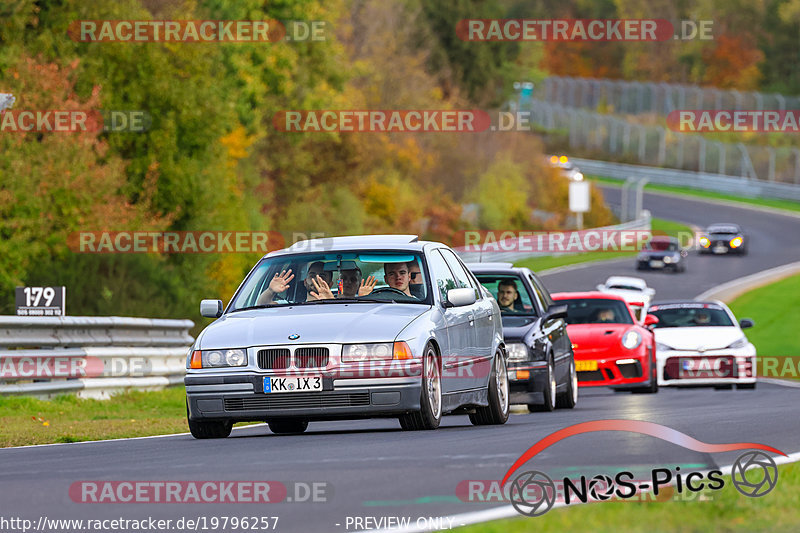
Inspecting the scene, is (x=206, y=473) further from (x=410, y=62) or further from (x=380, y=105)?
(x=410, y=62)

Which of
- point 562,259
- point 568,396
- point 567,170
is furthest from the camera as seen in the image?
point 567,170

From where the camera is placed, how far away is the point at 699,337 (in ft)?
79.9

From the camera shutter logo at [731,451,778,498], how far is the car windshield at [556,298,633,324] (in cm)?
1274

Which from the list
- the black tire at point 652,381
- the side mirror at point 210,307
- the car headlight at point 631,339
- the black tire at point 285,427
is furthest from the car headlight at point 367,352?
the black tire at point 652,381

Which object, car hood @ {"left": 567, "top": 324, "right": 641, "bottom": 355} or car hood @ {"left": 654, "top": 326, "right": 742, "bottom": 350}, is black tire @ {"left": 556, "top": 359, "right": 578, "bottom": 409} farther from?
car hood @ {"left": 654, "top": 326, "right": 742, "bottom": 350}

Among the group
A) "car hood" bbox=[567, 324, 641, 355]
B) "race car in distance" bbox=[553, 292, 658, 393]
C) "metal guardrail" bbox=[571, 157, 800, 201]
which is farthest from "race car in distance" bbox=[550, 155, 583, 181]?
"car hood" bbox=[567, 324, 641, 355]

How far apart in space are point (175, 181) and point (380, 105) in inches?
1479

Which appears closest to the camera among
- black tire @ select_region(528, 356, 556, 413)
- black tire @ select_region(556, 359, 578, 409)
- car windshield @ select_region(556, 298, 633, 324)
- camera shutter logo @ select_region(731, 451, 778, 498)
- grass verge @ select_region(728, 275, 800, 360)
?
camera shutter logo @ select_region(731, 451, 778, 498)

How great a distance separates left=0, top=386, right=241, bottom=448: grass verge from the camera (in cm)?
1453

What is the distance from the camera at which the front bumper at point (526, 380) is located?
55.9ft

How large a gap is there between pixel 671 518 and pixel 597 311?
1612cm

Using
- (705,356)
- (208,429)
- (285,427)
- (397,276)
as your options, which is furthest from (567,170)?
(208,429)

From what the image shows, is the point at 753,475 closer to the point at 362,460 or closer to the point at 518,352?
the point at 362,460

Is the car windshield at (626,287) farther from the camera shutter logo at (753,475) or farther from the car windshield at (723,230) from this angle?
the camera shutter logo at (753,475)
